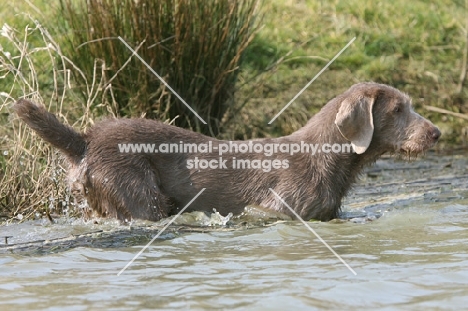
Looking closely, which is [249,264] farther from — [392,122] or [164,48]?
[164,48]

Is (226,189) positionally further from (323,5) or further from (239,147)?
(323,5)

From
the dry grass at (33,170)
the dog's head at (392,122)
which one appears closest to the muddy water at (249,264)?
the dry grass at (33,170)

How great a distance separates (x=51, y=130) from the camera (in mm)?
7324

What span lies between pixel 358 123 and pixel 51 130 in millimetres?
2538

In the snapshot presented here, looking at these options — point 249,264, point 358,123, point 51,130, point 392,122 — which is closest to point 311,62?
point 392,122

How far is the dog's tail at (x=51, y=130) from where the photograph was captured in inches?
284

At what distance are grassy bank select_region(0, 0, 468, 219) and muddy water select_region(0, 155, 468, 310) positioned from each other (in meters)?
1.91

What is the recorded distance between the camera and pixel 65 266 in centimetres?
638

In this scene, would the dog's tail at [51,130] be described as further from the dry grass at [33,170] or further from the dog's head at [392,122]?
the dog's head at [392,122]

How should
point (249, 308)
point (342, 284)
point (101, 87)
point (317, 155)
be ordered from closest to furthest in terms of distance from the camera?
point (249, 308)
point (342, 284)
point (317, 155)
point (101, 87)

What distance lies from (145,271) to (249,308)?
3.53 ft

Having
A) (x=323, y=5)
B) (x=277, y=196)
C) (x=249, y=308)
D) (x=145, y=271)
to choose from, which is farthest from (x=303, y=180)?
(x=323, y=5)

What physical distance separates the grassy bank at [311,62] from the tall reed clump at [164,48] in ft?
0.64

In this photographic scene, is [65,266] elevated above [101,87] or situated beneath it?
situated beneath
